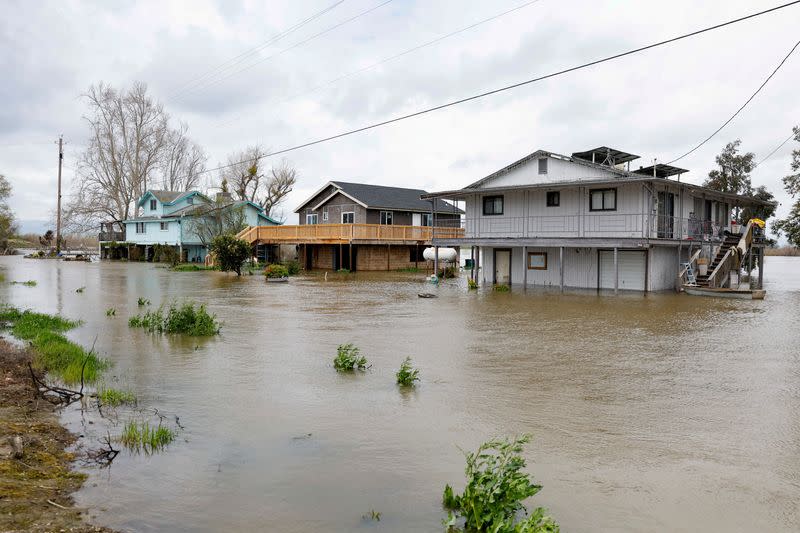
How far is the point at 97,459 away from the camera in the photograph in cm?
647

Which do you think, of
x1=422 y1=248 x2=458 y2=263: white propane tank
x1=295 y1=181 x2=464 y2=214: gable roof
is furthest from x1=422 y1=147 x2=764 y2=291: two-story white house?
x1=295 y1=181 x2=464 y2=214: gable roof

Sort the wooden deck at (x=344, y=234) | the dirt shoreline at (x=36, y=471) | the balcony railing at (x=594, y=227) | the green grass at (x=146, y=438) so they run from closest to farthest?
1. the dirt shoreline at (x=36, y=471)
2. the green grass at (x=146, y=438)
3. the balcony railing at (x=594, y=227)
4. the wooden deck at (x=344, y=234)

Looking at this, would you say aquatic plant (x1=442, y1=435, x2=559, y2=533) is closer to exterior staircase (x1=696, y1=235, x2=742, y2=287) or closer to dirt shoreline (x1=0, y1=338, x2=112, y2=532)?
dirt shoreline (x1=0, y1=338, x2=112, y2=532)

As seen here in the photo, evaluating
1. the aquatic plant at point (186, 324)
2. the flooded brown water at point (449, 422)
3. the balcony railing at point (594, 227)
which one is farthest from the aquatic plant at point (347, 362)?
the balcony railing at point (594, 227)

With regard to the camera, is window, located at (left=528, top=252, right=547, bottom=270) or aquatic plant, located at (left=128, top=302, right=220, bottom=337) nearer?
aquatic plant, located at (left=128, top=302, right=220, bottom=337)

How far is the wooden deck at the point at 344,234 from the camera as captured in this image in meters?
39.9

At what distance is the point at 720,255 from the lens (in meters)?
27.7

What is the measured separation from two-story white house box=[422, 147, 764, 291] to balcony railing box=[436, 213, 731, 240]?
44 millimetres

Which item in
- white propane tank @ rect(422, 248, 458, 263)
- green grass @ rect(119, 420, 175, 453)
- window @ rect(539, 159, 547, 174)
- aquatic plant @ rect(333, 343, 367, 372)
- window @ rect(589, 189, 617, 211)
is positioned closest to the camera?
green grass @ rect(119, 420, 175, 453)

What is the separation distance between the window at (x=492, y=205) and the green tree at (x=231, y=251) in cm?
1536

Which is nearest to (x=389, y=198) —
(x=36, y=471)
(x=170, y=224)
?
(x=170, y=224)

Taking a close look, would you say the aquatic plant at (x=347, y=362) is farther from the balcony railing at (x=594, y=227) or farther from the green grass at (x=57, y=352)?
the balcony railing at (x=594, y=227)

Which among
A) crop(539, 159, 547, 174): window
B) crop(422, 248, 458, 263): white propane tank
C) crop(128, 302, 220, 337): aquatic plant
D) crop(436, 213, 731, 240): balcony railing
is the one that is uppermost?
crop(539, 159, 547, 174): window

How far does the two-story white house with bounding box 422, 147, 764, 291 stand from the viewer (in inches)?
1024
